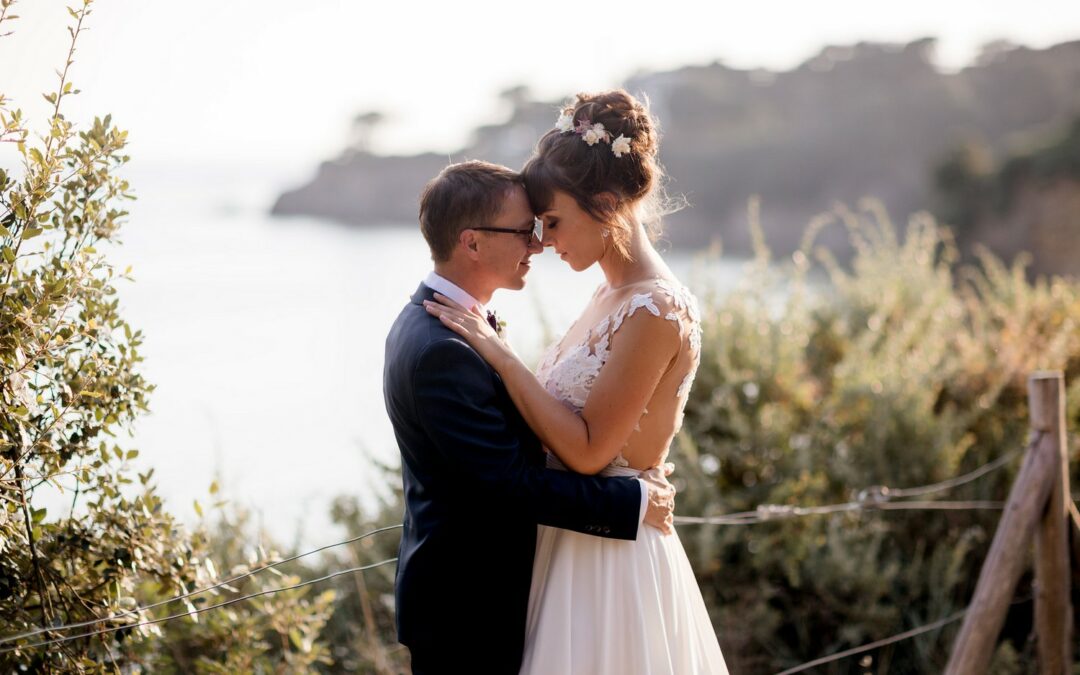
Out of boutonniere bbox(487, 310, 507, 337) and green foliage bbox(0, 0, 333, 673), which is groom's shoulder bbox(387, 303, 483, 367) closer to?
boutonniere bbox(487, 310, 507, 337)

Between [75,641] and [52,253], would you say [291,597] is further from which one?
[52,253]

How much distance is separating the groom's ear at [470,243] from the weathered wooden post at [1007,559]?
2.55 m

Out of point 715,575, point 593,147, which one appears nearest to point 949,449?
point 715,575

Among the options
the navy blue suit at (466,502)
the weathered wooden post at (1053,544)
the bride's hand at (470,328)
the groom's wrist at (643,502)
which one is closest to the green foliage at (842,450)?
the weathered wooden post at (1053,544)

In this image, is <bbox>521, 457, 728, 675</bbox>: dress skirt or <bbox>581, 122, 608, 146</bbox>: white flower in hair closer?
<bbox>521, 457, 728, 675</bbox>: dress skirt

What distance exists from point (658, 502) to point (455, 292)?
79 centimetres

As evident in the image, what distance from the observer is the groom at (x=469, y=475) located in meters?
2.16

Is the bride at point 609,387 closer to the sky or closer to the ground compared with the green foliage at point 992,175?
closer to the ground

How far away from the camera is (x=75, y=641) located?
8.11 ft

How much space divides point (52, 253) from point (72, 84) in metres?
0.45

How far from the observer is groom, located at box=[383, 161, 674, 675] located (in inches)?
85.2

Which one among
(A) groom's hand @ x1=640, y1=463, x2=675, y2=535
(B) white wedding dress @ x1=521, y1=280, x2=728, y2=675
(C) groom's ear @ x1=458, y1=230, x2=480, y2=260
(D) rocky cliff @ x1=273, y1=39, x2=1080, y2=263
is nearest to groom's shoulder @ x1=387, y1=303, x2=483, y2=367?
(C) groom's ear @ x1=458, y1=230, x2=480, y2=260

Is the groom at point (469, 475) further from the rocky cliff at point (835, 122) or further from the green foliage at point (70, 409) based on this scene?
the rocky cliff at point (835, 122)

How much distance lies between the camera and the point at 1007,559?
370 cm
